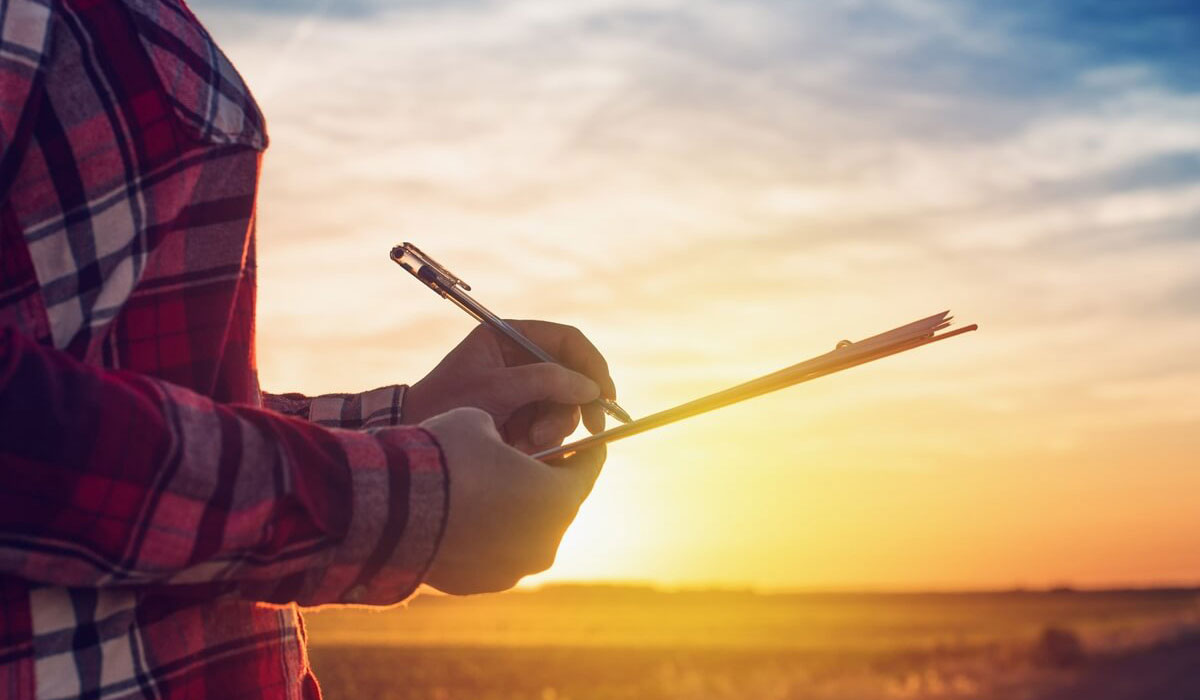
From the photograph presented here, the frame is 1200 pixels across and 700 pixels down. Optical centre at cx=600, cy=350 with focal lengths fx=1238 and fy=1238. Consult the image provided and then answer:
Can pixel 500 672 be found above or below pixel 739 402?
below

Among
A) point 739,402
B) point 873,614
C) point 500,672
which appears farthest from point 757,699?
point 873,614

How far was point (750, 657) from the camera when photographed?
44.8 metres

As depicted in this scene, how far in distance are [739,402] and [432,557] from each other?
527mm

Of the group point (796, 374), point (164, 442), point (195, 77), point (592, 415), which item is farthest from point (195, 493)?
point (592, 415)

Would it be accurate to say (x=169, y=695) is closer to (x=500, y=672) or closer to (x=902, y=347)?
(x=902, y=347)

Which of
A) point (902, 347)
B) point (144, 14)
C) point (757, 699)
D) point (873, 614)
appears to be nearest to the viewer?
point (144, 14)

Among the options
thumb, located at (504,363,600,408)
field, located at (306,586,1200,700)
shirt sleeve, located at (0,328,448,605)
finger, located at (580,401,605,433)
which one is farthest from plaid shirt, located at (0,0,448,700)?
field, located at (306,586,1200,700)

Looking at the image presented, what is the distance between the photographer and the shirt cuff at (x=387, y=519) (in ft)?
4.52

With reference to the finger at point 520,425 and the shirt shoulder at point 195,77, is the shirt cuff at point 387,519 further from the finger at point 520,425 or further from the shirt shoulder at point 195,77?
the finger at point 520,425

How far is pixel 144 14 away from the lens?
4.93 ft

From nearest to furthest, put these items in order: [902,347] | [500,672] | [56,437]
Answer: [56,437] < [902,347] < [500,672]

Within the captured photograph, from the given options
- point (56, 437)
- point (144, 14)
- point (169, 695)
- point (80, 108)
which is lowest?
point (169, 695)

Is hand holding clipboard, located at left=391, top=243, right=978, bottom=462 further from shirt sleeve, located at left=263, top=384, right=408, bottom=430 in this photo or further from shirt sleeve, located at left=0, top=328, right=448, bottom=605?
shirt sleeve, located at left=263, top=384, right=408, bottom=430

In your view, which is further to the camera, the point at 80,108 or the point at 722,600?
the point at 722,600
